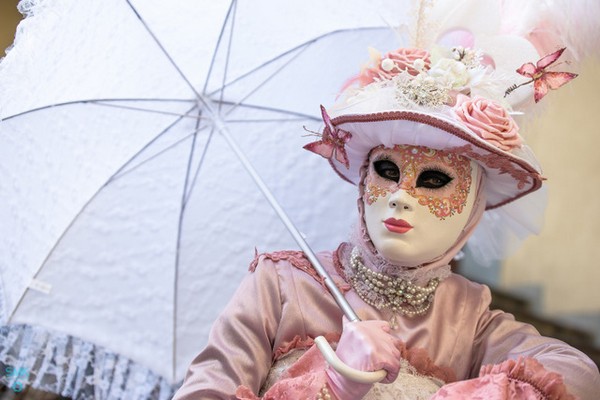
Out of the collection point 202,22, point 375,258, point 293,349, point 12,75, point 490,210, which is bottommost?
point 293,349

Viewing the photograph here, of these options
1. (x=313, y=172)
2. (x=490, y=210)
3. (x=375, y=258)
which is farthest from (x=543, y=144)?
(x=375, y=258)

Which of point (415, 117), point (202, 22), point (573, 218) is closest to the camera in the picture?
point (415, 117)

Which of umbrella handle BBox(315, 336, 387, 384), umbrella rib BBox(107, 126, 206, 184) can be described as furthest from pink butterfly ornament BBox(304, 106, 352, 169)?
umbrella handle BBox(315, 336, 387, 384)

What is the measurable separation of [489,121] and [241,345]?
0.56 m

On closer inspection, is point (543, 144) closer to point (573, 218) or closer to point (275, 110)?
point (573, 218)

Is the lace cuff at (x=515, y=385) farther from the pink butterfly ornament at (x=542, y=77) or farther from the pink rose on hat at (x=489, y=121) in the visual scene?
the pink butterfly ornament at (x=542, y=77)

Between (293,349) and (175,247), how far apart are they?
386 millimetres

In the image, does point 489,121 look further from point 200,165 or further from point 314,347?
point 200,165

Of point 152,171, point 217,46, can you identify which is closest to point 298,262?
point 152,171

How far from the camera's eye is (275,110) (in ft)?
5.16

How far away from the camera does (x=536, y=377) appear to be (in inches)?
39.3

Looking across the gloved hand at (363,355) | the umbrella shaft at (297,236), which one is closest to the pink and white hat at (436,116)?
the umbrella shaft at (297,236)

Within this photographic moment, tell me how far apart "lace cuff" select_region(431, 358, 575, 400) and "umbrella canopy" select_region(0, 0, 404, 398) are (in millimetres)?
651

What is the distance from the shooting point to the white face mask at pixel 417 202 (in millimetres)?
1201
